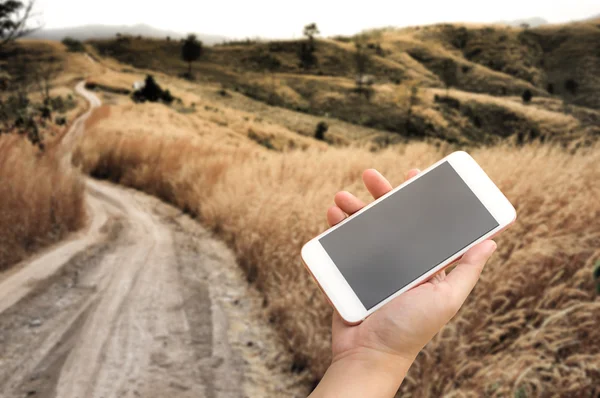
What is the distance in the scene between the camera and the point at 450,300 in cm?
129

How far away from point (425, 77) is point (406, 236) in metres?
64.8

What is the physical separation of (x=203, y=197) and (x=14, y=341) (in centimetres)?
345

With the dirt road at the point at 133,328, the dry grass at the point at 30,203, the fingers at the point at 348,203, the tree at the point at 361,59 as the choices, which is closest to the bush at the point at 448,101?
the tree at the point at 361,59

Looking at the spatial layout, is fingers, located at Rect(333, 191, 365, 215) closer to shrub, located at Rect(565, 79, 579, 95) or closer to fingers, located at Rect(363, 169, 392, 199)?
fingers, located at Rect(363, 169, 392, 199)

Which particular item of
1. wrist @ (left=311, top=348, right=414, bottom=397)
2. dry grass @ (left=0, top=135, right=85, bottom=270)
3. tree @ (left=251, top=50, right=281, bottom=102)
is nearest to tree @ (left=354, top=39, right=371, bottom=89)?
tree @ (left=251, top=50, right=281, bottom=102)

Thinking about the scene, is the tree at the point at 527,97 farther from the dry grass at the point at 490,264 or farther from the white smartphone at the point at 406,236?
the white smartphone at the point at 406,236

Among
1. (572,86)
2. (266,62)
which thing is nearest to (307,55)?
(266,62)

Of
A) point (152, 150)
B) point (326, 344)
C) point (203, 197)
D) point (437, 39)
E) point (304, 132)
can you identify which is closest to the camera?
point (326, 344)

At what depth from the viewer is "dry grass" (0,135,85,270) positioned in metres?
3.83

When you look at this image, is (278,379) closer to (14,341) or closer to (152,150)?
(14,341)

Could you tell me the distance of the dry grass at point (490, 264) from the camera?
213cm

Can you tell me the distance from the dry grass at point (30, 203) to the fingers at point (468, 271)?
3708 mm

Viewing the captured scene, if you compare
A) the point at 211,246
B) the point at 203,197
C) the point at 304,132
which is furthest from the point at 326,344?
the point at 304,132

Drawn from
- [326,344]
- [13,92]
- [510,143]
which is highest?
[13,92]
